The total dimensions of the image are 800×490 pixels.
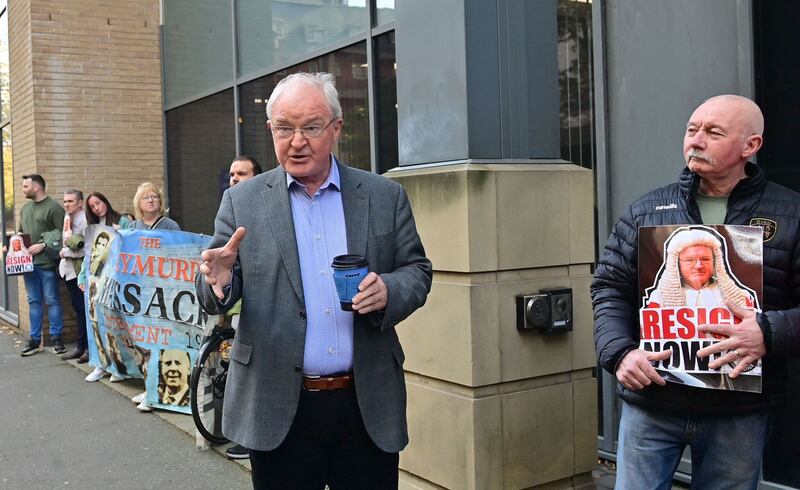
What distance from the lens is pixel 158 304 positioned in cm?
689

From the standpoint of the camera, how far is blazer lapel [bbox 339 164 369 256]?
274 cm

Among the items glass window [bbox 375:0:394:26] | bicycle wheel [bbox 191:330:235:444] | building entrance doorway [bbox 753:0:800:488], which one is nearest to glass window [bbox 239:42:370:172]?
glass window [bbox 375:0:394:26]

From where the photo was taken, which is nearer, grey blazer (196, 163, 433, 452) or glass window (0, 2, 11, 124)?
grey blazer (196, 163, 433, 452)

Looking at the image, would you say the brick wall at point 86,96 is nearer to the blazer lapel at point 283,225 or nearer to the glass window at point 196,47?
the glass window at point 196,47

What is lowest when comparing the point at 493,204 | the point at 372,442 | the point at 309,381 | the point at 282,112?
the point at 372,442

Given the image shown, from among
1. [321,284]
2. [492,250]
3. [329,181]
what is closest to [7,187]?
[492,250]

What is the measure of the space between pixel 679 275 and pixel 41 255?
8723mm

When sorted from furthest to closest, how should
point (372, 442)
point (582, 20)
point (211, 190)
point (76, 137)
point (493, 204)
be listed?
point (76, 137) < point (211, 190) < point (582, 20) < point (493, 204) < point (372, 442)

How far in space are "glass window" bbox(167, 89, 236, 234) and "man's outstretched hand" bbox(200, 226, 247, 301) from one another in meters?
7.03

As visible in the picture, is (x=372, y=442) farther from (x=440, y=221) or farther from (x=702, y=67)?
(x=702, y=67)

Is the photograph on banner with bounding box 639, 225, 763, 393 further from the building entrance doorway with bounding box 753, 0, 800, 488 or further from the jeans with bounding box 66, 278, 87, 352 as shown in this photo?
the jeans with bounding box 66, 278, 87, 352

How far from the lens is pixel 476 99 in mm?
3752

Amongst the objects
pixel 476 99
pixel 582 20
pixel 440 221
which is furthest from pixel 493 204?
pixel 582 20

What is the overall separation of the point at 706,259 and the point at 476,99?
5.02 feet
